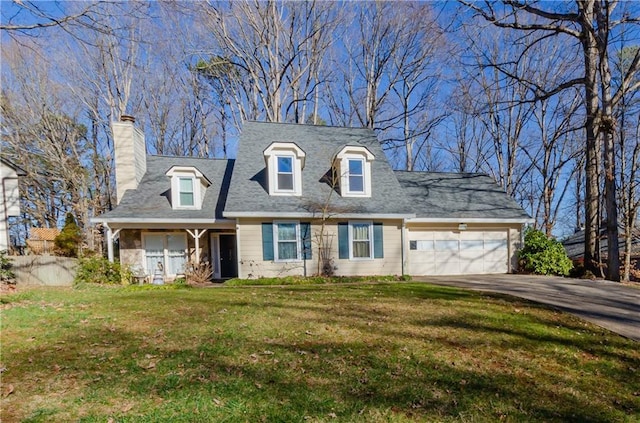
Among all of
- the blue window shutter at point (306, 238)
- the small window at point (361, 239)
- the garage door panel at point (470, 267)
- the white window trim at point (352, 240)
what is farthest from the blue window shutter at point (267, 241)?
the garage door panel at point (470, 267)

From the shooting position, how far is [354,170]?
42.2 feet

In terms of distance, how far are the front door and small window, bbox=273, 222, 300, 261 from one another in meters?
2.85

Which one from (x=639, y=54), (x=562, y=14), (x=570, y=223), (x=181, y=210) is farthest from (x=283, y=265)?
(x=570, y=223)

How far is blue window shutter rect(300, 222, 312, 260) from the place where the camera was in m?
11.9

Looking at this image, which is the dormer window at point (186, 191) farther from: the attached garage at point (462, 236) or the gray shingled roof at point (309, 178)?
the attached garage at point (462, 236)

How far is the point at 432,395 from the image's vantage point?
3256 millimetres

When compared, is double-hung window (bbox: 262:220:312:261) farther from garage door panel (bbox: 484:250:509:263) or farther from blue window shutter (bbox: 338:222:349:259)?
garage door panel (bbox: 484:250:509:263)

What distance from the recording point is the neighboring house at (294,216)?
460 inches

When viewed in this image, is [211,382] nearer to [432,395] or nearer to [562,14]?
[432,395]

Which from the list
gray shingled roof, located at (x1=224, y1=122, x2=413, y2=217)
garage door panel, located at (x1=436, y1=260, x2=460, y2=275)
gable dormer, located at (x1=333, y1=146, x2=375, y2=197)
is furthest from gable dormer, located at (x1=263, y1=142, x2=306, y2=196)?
garage door panel, located at (x1=436, y1=260, x2=460, y2=275)

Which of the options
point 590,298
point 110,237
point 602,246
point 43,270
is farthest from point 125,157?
point 602,246

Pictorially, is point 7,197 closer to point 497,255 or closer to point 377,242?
point 377,242

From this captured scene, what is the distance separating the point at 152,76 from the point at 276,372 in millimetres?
22892

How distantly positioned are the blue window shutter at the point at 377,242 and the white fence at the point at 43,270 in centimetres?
1084
